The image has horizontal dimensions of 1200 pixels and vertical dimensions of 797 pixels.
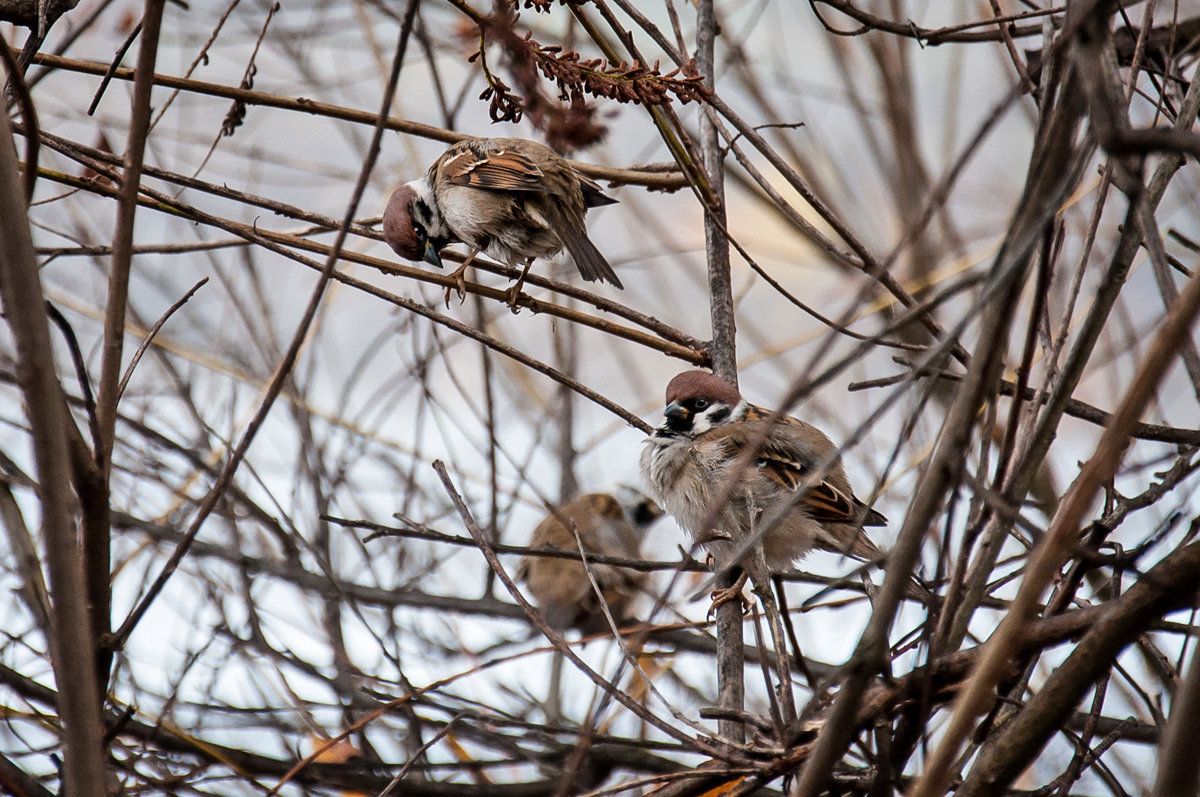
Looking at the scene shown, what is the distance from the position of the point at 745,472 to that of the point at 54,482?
2097mm

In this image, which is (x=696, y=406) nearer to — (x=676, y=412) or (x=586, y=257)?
(x=676, y=412)

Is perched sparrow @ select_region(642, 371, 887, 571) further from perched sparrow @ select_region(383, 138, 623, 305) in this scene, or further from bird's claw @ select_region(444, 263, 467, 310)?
perched sparrow @ select_region(383, 138, 623, 305)

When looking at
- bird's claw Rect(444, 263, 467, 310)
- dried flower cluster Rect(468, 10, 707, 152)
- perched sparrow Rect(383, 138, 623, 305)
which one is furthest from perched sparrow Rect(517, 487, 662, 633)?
dried flower cluster Rect(468, 10, 707, 152)

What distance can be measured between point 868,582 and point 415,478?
1778 mm

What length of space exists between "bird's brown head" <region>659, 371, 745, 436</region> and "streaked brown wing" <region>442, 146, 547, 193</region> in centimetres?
99

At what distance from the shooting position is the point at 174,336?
12.1ft

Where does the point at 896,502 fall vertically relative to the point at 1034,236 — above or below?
above

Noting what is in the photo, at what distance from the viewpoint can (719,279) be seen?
90.8 inches

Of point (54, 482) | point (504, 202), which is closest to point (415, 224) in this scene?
point (504, 202)

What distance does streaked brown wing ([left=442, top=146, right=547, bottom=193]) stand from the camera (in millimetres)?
3500

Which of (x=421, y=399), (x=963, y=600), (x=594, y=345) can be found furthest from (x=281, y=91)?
(x=963, y=600)

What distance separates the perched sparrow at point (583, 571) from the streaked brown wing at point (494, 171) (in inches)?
41.0

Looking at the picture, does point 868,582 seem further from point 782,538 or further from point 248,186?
point 248,186

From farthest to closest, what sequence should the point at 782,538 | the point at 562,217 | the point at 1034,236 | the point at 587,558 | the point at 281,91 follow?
the point at 281,91
the point at 562,217
the point at 782,538
the point at 587,558
the point at 1034,236
